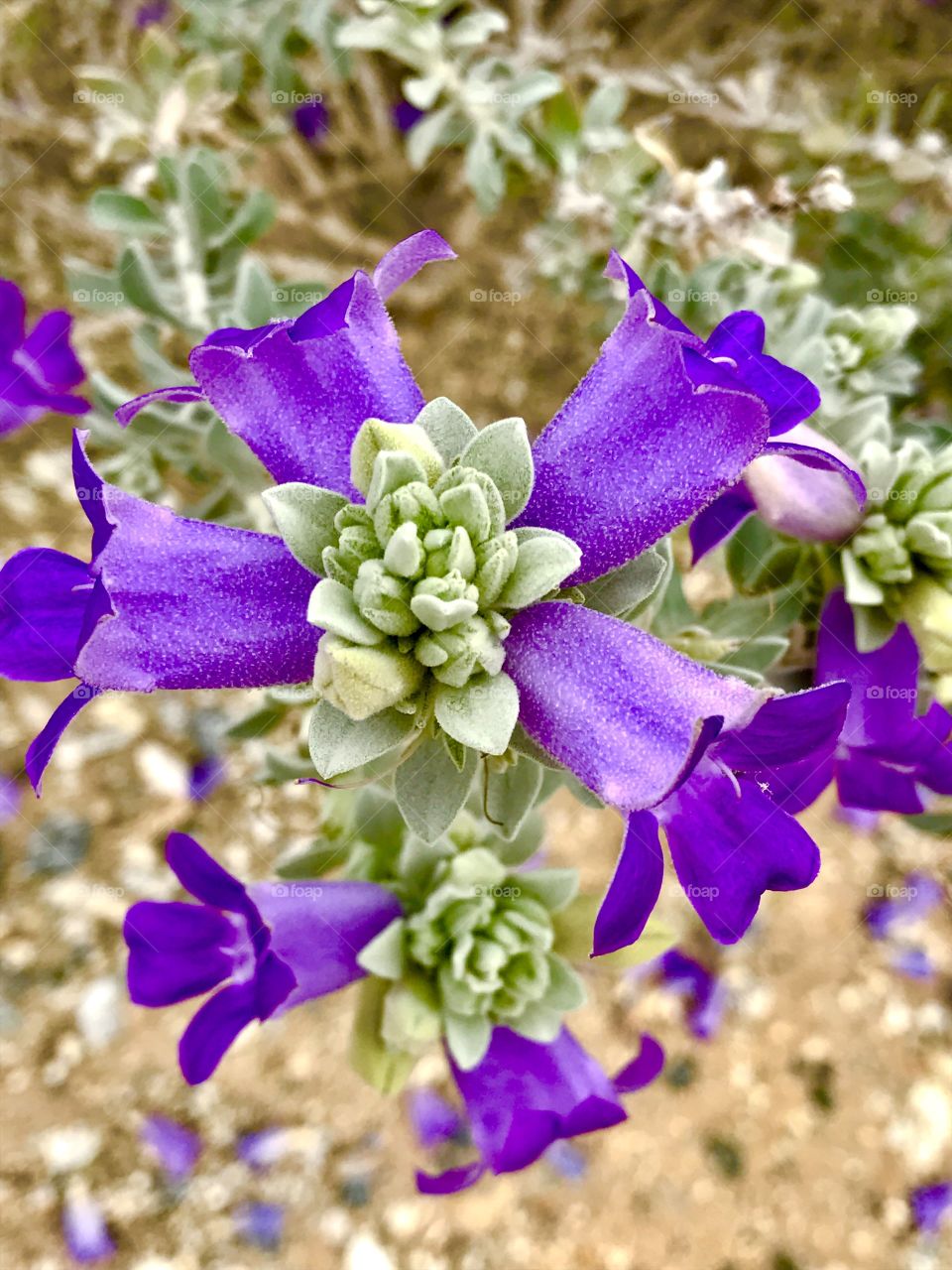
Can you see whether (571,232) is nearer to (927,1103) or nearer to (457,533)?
(457,533)

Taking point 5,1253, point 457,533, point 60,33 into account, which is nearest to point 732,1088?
point 5,1253

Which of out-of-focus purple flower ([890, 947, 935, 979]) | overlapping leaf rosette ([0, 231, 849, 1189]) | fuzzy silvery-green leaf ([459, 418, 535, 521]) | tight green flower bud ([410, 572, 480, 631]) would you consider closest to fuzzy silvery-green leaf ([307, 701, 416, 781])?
overlapping leaf rosette ([0, 231, 849, 1189])

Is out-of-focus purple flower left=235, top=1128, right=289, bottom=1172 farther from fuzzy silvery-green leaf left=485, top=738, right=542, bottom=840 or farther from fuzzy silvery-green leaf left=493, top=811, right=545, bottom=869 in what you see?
fuzzy silvery-green leaf left=485, top=738, right=542, bottom=840

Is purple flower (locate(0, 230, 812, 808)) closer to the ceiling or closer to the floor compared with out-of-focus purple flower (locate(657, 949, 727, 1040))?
closer to the ceiling

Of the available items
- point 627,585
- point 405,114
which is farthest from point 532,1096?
point 405,114

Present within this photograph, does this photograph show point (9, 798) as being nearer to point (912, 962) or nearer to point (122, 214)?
point (122, 214)

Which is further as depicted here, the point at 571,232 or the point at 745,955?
the point at 745,955

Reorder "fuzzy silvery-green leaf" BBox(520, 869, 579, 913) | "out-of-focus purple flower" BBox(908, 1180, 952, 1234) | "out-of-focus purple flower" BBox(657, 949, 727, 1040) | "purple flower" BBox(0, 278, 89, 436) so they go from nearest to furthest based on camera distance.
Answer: "fuzzy silvery-green leaf" BBox(520, 869, 579, 913) → "purple flower" BBox(0, 278, 89, 436) → "out-of-focus purple flower" BBox(908, 1180, 952, 1234) → "out-of-focus purple flower" BBox(657, 949, 727, 1040)
